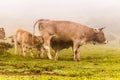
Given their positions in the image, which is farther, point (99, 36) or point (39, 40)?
point (99, 36)

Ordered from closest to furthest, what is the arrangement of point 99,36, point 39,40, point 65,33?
point 65,33 → point 39,40 → point 99,36

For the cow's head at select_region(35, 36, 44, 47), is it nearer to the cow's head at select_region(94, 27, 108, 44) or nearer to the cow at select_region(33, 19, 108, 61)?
the cow at select_region(33, 19, 108, 61)

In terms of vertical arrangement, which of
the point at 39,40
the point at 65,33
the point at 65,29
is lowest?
the point at 39,40

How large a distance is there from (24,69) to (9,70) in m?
1.39

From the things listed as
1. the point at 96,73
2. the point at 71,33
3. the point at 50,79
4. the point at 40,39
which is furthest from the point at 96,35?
the point at 50,79

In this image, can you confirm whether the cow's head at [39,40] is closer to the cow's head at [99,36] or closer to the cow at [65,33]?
the cow at [65,33]

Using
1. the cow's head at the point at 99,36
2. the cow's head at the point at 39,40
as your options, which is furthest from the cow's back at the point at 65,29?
the cow's head at the point at 99,36

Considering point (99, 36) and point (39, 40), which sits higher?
point (99, 36)

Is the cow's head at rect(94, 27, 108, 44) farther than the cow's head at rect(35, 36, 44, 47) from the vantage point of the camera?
Yes

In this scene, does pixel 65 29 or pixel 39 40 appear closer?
pixel 65 29

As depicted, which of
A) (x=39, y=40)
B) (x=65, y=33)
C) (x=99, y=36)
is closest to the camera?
(x=65, y=33)

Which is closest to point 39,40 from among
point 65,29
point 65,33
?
point 65,33

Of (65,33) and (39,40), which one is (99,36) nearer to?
(65,33)

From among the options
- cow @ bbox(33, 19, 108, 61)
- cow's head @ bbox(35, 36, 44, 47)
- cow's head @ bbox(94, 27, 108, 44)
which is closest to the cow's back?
cow @ bbox(33, 19, 108, 61)
